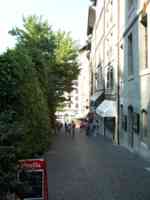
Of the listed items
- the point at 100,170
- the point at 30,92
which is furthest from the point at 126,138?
the point at 30,92

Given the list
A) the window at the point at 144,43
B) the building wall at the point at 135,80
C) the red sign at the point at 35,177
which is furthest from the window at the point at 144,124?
the red sign at the point at 35,177

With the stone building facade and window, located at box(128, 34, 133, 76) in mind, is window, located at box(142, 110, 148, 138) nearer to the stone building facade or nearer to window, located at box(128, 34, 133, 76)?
the stone building facade

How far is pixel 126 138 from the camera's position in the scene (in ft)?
85.3

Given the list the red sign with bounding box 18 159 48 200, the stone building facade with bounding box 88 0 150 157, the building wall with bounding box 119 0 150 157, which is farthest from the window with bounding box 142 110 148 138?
the red sign with bounding box 18 159 48 200

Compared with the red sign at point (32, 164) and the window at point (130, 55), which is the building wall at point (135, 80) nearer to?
the window at point (130, 55)

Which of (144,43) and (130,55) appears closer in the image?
(144,43)

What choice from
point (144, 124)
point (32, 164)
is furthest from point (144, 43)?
point (32, 164)

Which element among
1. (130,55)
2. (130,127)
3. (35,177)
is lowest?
(130,127)

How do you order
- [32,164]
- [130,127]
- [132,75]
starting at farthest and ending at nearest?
[130,127] → [132,75] → [32,164]

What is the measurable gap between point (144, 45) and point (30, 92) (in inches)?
367

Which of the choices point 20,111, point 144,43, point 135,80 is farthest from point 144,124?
point 20,111

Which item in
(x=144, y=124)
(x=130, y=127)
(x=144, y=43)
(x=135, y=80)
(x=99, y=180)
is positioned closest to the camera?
(x=99, y=180)

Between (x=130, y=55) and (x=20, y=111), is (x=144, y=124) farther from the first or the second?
(x=20, y=111)

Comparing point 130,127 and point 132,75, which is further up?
point 132,75
